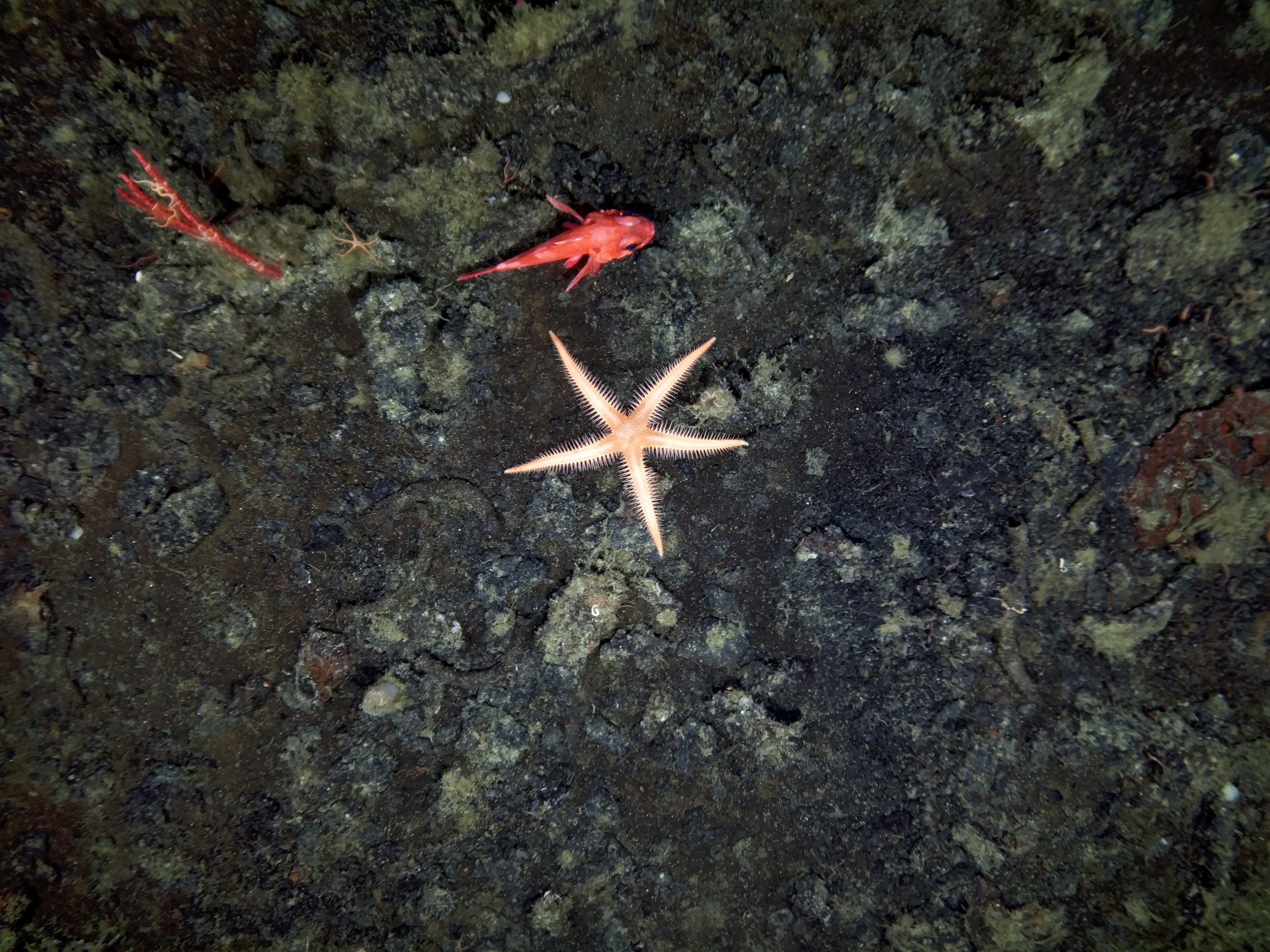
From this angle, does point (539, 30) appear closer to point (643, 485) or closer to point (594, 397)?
point (594, 397)

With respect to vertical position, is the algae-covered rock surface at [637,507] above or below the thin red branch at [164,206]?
below

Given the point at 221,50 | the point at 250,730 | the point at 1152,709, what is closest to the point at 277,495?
the point at 250,730

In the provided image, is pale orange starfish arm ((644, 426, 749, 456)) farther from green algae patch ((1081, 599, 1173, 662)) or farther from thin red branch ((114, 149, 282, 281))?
thin red branch ((114, 149, 282, 281))

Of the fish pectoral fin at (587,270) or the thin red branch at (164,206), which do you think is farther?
the fish pectoral fin at (587,270)

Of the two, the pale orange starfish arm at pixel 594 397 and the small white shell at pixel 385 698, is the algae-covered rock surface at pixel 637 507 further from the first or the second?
the pale orange starfish arm at pixel 594 397

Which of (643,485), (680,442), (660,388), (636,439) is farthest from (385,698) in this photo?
(660,388)

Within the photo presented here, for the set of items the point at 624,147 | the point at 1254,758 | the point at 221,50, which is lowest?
the point at 1254,758

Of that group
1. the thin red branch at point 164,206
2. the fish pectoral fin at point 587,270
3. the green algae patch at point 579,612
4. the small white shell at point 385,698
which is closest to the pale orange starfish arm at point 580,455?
the green algae patch at point 579,612

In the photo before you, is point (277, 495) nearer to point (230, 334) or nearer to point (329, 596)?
point (329, 596)
